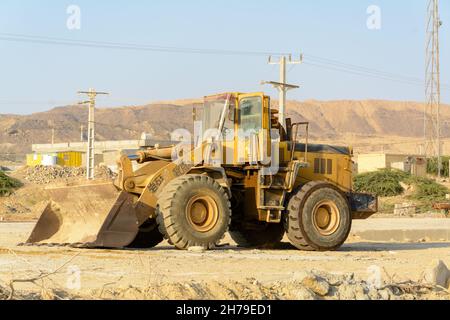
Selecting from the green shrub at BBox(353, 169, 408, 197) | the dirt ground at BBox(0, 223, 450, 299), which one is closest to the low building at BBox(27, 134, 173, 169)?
the green shrub at BBox(353, 169, 408, 197)

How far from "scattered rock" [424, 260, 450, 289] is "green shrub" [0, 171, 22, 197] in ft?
117

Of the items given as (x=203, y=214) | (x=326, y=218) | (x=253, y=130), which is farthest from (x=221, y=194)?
(x=326, y=218)

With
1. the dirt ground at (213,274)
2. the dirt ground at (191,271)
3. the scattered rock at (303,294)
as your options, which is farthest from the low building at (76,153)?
the scattered rock at (303,294)

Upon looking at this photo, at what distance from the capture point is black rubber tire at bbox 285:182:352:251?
16.9 m

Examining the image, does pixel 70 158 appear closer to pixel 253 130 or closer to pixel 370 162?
pixel 370 162

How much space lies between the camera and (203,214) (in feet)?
51.9

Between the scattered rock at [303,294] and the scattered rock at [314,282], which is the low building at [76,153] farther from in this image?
the scattered rock at [303,294]

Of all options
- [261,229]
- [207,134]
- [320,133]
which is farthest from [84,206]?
[320,133]

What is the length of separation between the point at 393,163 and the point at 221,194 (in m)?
48.7
